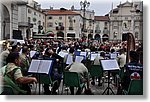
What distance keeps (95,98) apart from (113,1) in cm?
148

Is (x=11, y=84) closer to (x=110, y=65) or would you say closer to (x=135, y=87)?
(x=135, y=87)

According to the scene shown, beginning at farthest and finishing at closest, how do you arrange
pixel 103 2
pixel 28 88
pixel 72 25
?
pixel 72 25 → pixel 103 2 → pixel 28 88

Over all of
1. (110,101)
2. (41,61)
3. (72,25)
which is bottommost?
(110,101)

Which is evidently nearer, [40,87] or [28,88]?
[28,88]

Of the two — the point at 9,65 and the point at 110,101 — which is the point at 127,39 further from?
the point at 9,65

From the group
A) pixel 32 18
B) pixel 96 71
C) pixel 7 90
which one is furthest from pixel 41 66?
pixel 32 18

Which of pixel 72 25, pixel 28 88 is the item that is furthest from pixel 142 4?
pixel 72 25

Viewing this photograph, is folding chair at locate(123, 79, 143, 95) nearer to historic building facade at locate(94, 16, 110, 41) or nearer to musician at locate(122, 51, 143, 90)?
musician at locate(122, 51, 143, 90)

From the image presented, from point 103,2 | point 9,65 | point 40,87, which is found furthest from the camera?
point 40,87

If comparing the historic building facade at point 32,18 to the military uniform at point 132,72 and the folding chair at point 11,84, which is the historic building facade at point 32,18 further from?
the folding chair at point 11,84

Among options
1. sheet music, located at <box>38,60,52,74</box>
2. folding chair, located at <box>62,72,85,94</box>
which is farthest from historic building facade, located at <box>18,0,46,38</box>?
sheet music, located at <box>38,60,52,74</box>

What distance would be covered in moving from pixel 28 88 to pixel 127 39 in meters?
2.05

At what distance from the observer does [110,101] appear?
4512mm

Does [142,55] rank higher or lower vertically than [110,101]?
higher
